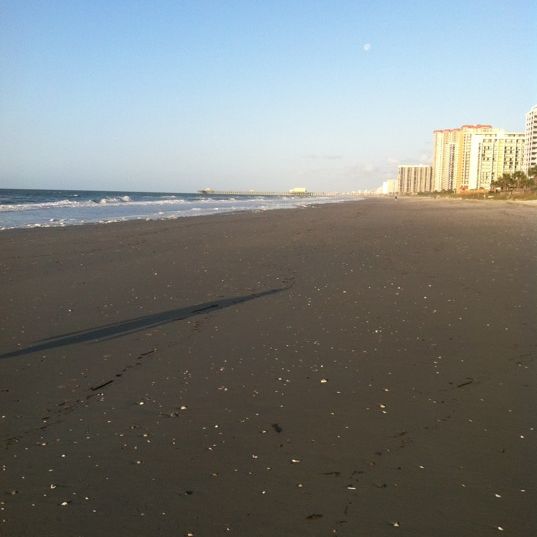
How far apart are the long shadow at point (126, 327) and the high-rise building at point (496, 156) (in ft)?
535

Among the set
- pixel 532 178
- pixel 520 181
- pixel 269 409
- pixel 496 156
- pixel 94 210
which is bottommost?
pixel 269 409

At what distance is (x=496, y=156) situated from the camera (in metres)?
157

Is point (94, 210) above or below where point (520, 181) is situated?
below

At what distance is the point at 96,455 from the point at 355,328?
141 inches

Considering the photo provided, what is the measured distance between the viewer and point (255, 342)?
5.61 meters

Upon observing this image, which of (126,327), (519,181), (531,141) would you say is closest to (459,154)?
(531,141)

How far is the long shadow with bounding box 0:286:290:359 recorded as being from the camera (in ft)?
18.3

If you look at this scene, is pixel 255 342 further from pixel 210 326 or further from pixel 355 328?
pixel 355 328

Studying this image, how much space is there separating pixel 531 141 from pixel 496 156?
12.8 metres

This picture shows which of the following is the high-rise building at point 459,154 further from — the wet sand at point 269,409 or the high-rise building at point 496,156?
the wet sand at point 269,409

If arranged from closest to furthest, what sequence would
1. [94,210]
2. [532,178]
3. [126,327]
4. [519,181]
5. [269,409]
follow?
[269,409] → [126,327] → [94,210] → [532,178] → [519,181]

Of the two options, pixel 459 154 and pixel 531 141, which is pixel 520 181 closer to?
pixel 531 141

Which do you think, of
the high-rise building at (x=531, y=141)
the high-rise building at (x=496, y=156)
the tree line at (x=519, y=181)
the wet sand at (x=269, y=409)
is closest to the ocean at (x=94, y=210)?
the wet sand at (x=269, y=409)

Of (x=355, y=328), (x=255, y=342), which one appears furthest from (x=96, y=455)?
(x=355, y=328)
